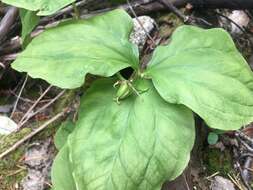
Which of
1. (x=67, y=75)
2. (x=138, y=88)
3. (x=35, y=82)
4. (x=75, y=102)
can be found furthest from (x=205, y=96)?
(x=35, y=82)

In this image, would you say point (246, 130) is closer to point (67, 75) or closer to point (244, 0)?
point (244, 0)

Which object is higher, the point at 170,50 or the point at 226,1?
the point at 170,50

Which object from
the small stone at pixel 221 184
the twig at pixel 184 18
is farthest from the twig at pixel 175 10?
the small stone at pixel 221 184

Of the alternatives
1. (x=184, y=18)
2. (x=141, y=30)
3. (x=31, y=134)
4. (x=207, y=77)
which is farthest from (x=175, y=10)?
(x=31, y=134)

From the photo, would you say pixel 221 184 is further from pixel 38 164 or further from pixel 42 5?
pixel 42 5

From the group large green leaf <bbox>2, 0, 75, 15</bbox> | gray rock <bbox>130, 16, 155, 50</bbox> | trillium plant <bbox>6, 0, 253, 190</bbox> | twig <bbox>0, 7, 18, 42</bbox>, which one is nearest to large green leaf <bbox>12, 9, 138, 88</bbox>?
trillium plant <bbox>6, 0, 253, 190</bbox>

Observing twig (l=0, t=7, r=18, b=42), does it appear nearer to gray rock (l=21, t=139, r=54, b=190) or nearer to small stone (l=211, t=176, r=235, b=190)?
gray rock (l=21, t=139, r=54, b=190)
